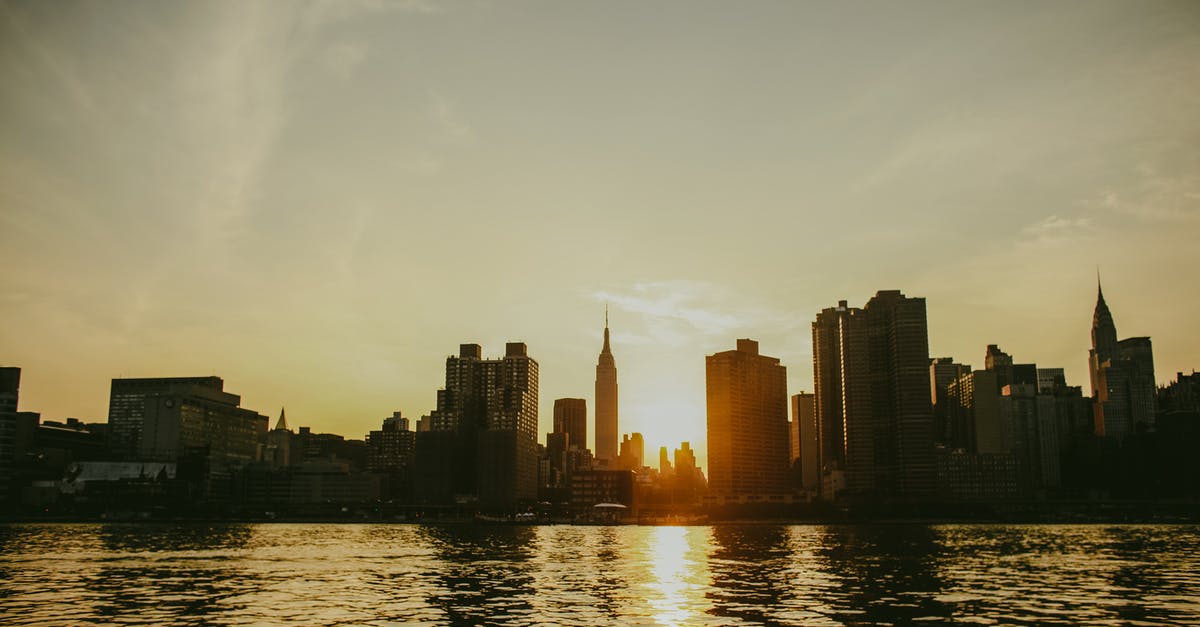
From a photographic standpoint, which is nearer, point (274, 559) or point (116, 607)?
point (116, 607)

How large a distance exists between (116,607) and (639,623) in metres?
40.1

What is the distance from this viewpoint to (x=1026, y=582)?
93.1m

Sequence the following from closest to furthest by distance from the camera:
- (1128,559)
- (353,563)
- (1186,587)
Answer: (1186,587) → (353,563) → (1128,559)

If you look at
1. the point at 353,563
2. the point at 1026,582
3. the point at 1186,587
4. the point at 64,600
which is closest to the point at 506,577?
the point at 353,563

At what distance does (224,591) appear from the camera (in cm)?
8231

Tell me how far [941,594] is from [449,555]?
8249 cm

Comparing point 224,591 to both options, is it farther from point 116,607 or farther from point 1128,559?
point 1128,559

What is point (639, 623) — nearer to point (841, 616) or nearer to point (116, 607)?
point (841, 616)

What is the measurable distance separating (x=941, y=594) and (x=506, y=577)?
43128 millimetres

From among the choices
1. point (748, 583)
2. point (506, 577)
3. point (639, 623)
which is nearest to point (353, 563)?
point (506, 577)

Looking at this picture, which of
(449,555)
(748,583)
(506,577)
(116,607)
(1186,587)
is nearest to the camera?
(116,607)

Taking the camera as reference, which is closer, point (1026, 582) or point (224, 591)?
point (224, 591)

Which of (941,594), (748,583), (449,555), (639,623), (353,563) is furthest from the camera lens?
(449,555)

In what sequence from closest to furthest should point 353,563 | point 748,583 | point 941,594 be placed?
point 941,594 < point 748,583 < point 353,563
